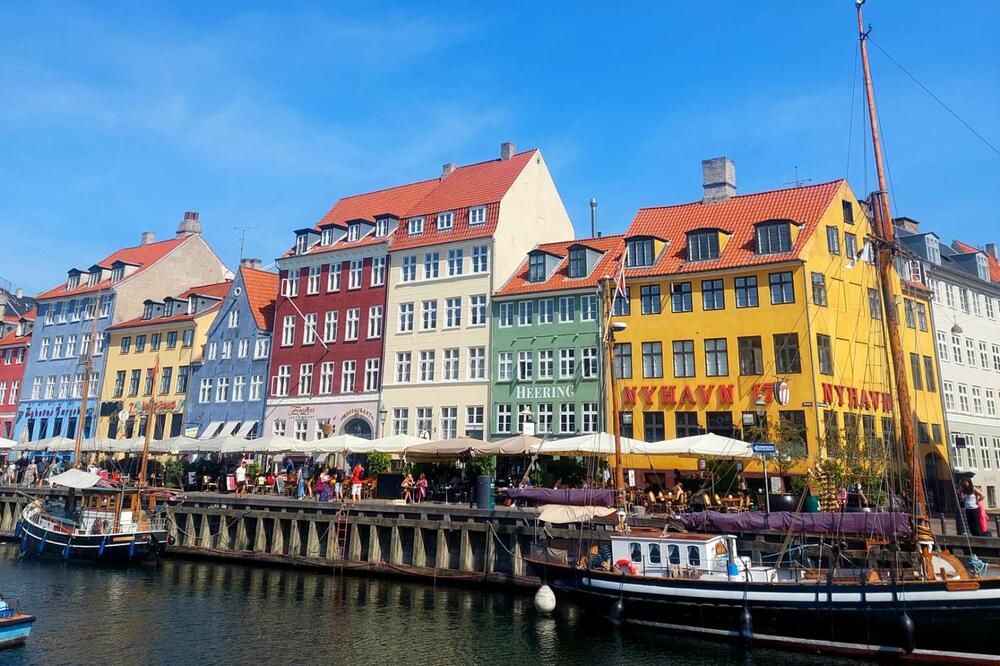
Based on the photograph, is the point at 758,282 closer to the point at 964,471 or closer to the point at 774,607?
the point at 964,471

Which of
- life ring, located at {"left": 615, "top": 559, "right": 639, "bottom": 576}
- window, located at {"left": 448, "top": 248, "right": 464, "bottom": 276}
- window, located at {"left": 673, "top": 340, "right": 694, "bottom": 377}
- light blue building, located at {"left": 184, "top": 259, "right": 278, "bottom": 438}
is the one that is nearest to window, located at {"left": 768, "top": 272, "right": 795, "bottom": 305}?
window, located at {"left": 673, "top": 340, "right": 694, "bottom": 377}

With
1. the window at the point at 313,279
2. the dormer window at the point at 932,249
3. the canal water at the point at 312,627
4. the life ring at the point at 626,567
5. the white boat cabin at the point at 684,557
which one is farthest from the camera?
the window at the point at 313,279

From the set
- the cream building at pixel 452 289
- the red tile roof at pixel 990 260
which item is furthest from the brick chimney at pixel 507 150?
the red tile roof at pixel 990 260

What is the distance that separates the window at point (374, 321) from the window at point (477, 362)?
22.3 ft

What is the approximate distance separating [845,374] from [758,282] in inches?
233

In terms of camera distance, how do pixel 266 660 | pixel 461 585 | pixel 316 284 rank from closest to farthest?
pixel 266 660 → pixel 461 585 → pixel 316 284

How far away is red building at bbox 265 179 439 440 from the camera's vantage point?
49.0 meters

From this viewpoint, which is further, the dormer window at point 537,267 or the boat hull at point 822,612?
the dormer window at point 537,267

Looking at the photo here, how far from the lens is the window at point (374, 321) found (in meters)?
49.5

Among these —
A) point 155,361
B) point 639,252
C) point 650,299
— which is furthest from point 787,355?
point 155,361

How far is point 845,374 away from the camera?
125ft

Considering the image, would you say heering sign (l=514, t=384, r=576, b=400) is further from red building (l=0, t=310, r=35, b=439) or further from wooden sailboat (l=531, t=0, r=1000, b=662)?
red building (l=0, t=310, r=35, b=439)

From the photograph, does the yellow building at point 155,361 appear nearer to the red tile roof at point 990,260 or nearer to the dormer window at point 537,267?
the dormer window at point 537,267

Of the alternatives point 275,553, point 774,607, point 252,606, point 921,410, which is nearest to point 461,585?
point 252,606
